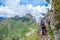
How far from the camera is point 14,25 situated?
2723 cm

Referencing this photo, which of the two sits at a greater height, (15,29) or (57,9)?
(57,9)

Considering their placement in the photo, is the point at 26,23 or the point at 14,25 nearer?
the point at 26,23

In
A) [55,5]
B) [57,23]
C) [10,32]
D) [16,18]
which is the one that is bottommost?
[10,32]

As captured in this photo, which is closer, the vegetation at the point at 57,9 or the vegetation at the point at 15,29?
the vegetation at the point at 57,9

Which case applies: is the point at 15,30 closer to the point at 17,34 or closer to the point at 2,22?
the point at 17,34

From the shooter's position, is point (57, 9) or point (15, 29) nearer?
point (57, 9)

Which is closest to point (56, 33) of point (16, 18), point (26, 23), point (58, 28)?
point (58, 28)

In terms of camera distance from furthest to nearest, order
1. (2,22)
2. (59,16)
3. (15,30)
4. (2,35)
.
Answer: (2,22) → (15,30) → (2,35) → (59,16)

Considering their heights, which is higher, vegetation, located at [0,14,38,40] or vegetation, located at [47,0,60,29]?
vegetation, located at [47,0,60,29]

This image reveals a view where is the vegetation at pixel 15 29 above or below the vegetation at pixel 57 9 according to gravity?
below

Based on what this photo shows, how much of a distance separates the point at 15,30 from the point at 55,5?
19.5m

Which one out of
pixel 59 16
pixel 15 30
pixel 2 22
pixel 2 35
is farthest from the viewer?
pixel 2 22

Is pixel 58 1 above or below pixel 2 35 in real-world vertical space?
above

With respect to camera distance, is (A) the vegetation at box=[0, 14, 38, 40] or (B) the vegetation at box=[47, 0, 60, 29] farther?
(A) the vegetation at box=[0, 14, 38, 40]
